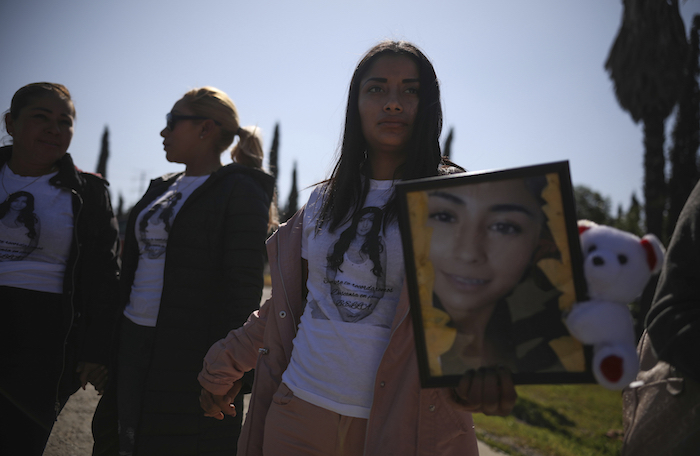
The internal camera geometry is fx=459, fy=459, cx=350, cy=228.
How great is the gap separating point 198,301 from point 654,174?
12.6 meters

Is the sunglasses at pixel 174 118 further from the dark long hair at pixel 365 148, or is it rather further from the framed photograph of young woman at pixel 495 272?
the framed photograph of young woman at pixel 495 272

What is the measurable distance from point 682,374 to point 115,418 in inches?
113

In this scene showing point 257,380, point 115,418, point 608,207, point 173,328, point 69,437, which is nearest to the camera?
point 257,380

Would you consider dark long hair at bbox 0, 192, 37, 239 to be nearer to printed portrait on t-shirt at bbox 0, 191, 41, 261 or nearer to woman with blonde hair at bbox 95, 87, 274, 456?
printed portrait on t-shirt at bbox 0, 191, 41, 261

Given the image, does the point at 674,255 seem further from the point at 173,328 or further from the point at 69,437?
the point at 69,437

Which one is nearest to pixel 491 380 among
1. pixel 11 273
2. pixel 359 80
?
pixel 359 80

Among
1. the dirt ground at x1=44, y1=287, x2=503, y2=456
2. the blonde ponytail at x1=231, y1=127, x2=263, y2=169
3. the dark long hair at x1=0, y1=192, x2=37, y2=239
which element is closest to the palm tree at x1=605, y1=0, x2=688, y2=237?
the dirt ground at x1=44, y1=287, x2=503, y2=456

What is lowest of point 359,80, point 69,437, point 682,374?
point 69,437

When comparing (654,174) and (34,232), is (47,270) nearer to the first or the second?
(34,232)

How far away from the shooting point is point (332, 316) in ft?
5.70

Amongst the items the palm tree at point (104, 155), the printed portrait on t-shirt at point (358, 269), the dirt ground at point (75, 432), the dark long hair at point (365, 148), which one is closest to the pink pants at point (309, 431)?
the printed portrait on t-shirt at point (358, 269)

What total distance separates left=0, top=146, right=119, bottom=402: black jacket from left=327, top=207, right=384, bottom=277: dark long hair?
1.91 meters

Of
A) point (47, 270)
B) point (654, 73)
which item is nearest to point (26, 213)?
point (47, 270)

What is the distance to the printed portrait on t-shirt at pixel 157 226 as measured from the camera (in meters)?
2.75
